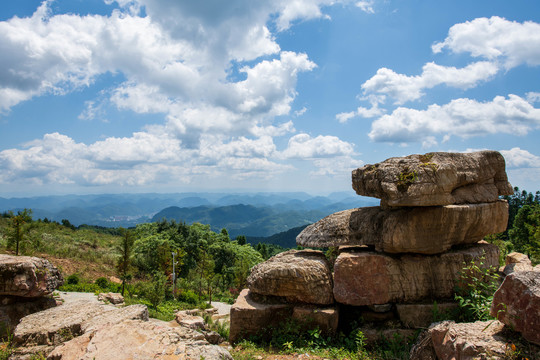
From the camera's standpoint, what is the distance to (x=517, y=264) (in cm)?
947

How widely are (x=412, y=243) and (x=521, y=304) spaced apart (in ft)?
11.3

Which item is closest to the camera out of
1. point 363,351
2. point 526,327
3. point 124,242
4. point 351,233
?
point 526,327

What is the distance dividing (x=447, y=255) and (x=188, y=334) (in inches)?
287

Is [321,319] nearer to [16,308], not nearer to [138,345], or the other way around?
[138,345]

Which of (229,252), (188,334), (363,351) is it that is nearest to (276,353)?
(363,351)

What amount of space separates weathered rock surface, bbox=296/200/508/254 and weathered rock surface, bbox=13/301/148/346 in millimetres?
5588

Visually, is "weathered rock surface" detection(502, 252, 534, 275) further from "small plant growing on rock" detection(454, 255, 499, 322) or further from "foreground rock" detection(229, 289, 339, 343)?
"foreground rock" detection(229, 289, 339, 343)

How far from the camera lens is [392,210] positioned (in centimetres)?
892

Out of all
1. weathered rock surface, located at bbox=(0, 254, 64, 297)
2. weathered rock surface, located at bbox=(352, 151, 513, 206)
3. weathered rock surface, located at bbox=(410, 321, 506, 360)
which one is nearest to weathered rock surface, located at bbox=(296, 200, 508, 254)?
weathered rock surface, located at bbox=(352, 151, 513, 206)

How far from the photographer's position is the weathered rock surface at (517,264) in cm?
866

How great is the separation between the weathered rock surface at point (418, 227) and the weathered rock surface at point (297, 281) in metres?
0.80

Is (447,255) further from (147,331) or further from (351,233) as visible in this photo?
(147,331)

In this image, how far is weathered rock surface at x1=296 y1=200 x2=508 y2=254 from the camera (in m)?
8.18

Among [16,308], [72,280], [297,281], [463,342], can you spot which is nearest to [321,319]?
[297,281]
